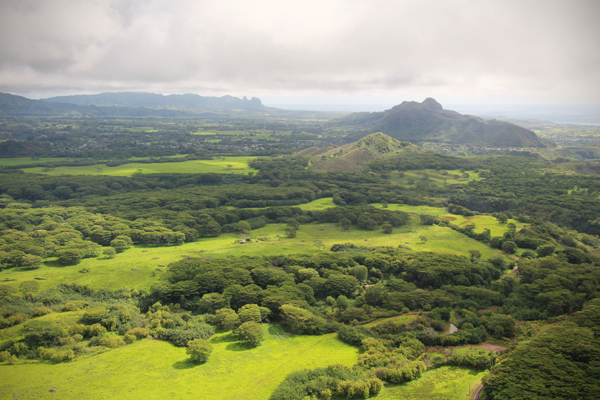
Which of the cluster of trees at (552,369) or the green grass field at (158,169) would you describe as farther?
the green grass field at (158,169)

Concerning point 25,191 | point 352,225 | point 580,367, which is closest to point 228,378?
point 580,367

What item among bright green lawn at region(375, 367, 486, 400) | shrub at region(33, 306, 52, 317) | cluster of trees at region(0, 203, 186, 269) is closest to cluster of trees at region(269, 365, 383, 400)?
bright green lawn at region(375, 367, 486, 400)

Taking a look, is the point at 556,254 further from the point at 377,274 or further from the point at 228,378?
the point at 228,378

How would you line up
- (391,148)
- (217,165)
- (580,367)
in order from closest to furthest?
(580,367), (217,165), (391,148)

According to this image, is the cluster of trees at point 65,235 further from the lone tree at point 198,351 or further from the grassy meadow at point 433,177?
the grassy meadow at point 433,177

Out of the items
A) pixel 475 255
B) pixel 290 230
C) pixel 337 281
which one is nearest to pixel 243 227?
pixel 290 230

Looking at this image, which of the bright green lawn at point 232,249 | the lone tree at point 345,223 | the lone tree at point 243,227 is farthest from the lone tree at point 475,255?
the lone tree at point 243,227

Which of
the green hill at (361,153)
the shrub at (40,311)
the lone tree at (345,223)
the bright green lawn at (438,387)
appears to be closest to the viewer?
the bright green lawn at (438,387)
